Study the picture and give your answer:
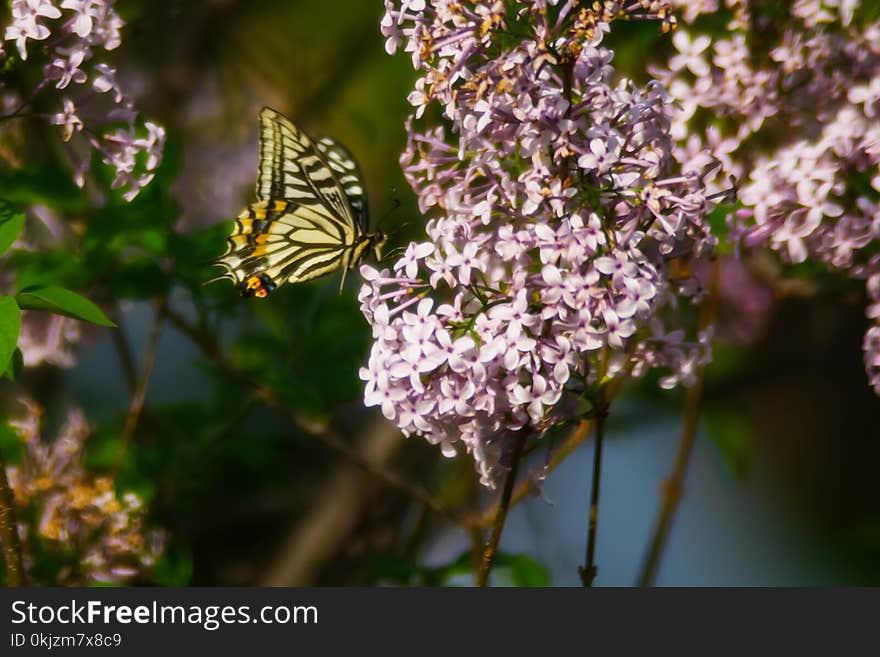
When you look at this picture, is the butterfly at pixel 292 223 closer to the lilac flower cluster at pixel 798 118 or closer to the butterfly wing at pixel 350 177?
the butterfly wing at pixel 350 177

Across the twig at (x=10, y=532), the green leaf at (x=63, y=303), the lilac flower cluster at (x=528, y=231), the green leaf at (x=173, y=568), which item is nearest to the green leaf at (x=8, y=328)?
the green leaf at (x=63, y=303)

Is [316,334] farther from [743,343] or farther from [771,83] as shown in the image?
[743,343]

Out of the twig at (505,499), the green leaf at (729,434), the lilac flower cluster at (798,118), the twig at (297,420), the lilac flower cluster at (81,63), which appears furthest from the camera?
the green leaf at (729,434)

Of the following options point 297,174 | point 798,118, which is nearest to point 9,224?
point 297,174

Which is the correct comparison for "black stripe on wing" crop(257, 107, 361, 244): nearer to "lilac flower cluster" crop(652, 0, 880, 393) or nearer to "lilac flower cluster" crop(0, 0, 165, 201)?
"lilac flower cluster" crop(0, 0, 165, 201)

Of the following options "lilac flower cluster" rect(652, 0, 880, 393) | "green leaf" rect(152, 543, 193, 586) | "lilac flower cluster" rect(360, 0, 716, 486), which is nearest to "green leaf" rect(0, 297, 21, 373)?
"lilac flower cluster" rect(360, 0, 716, 486)

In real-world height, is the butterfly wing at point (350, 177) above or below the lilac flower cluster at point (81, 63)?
above
